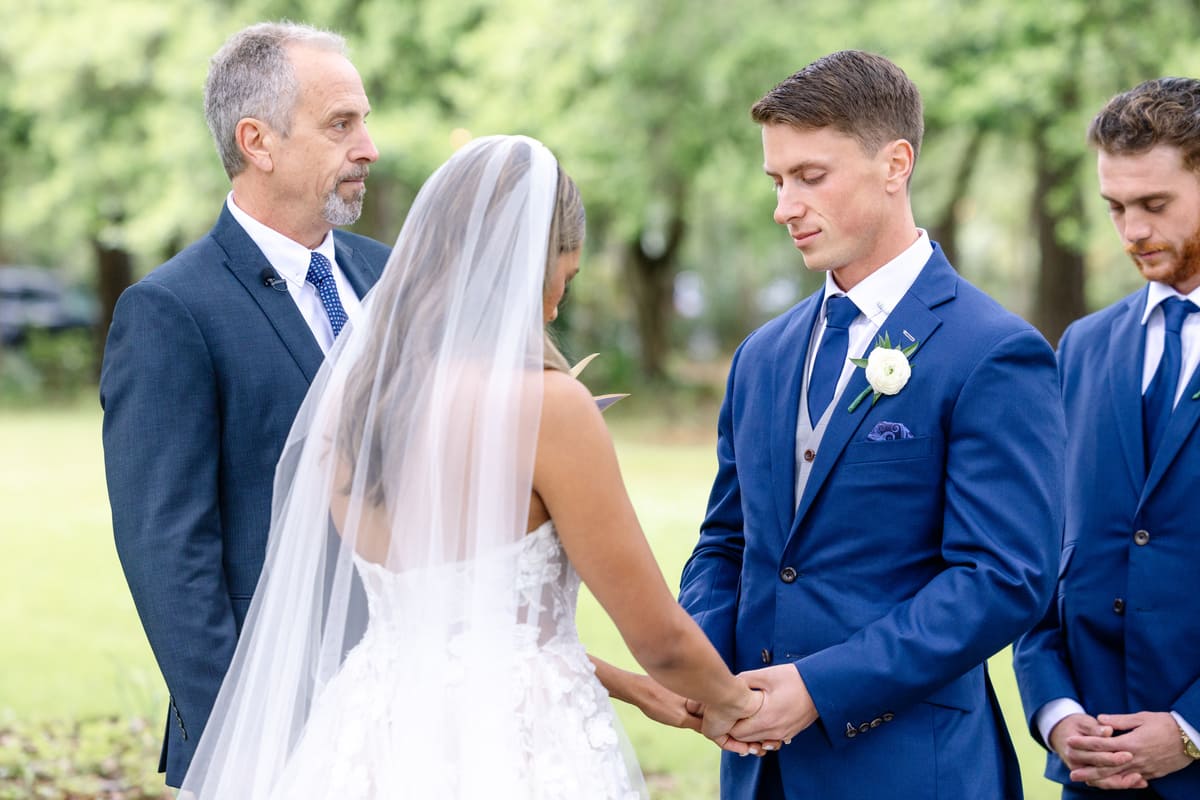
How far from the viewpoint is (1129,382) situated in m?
3.35

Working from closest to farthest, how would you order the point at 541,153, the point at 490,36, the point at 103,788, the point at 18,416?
the point at 541,153 < the point at 103,788 < the point at 490,36 < the point at 18,416

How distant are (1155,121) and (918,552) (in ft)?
4.26

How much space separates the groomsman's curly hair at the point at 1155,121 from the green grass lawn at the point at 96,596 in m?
3.67

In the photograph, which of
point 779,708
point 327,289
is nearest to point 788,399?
point 779,708

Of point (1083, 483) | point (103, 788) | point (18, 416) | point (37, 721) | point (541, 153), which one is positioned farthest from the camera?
point (18, 416)

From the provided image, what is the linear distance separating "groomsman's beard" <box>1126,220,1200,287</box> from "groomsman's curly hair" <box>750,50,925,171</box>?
0.79 meters

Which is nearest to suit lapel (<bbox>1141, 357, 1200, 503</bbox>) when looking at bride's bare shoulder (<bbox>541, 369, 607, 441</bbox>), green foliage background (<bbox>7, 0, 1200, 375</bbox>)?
bride's bare shoulder (<bbox>541, 369, 607, 441</bbox>)

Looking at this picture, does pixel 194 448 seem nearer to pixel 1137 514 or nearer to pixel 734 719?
pixel 734 719

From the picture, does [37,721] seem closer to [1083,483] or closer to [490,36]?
[1083,483]

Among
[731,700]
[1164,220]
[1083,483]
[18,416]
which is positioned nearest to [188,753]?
[731,700]

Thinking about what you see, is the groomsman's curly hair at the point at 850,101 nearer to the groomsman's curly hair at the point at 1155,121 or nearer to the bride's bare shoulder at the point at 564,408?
the groomsman's curly hair at the point at 1155,121

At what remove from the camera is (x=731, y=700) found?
9.26ft

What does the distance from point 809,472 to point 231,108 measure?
6.11ft

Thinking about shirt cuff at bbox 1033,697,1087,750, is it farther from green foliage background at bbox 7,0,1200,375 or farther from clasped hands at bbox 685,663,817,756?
green foliage background at bbox 7,0,1200,375
